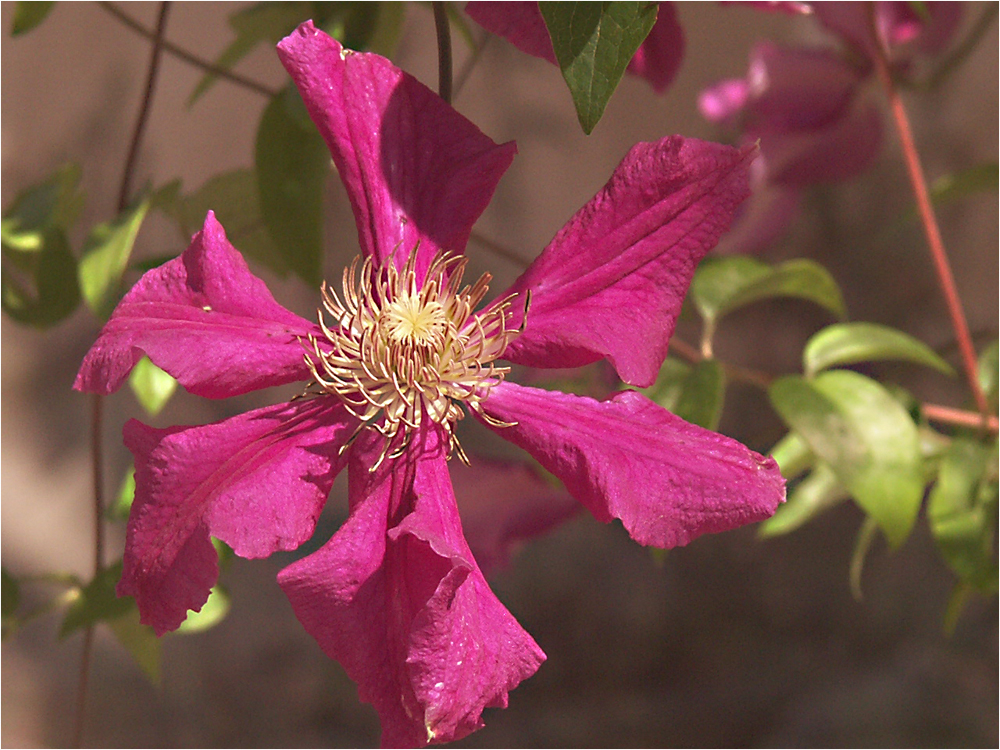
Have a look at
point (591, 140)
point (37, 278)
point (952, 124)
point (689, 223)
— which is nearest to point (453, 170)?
point (689, 223)

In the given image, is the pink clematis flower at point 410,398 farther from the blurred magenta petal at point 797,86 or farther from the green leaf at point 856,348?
the blurred magenta petal at point 797,86

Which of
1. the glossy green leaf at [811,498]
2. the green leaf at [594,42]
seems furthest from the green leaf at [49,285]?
the glossy green leaf at [811,498]

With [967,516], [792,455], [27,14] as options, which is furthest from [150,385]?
[967,516]

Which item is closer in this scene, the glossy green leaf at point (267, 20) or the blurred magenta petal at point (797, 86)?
the glossy green leaf at point (267, 20)

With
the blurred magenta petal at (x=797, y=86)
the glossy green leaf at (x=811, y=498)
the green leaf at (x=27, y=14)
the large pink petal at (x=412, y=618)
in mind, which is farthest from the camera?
the blurred magenta petal at (x=797, y=86)

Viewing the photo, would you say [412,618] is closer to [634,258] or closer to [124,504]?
[634,258]

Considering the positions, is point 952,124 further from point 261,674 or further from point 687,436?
point 261,674
